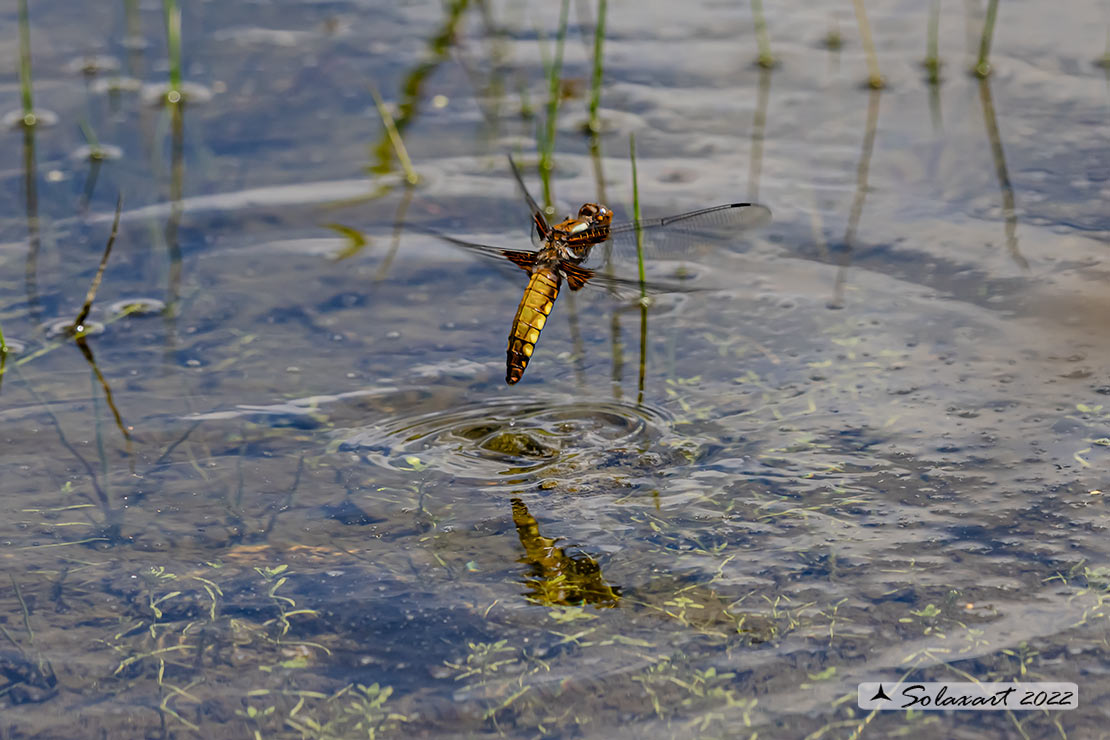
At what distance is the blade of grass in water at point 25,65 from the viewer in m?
6.06

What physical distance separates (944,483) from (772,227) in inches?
75.6

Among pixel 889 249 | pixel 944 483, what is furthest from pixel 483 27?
pixel 944 483

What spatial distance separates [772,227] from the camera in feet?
17.8

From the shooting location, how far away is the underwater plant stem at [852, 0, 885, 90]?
6.63 meters

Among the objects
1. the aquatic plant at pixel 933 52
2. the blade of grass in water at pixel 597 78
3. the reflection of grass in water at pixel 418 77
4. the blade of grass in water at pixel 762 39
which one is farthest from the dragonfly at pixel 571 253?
the aquatic plant at pixel 933 52

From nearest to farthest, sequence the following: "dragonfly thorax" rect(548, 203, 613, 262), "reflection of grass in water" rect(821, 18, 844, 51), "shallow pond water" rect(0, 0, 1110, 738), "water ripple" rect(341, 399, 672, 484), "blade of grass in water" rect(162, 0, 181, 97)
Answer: "shallow pond water" rect(0, 0, 1110, 738) < "water ripple" rect(341, 399, 672, 484) < "dragonfly thorax" rect(548, 203, 613, 262) < "blade of grass in water" rect(162, 0, 181, 97) < "reflection of grass in water" rect(821, 18, 844, 51)

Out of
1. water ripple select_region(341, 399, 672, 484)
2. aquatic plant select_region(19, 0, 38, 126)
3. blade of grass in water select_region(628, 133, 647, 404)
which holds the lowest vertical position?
water ripple select_region(341, 399, 672, 484)

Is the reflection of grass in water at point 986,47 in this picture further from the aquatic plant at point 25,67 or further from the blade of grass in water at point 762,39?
the aquatic plant at point 25,67

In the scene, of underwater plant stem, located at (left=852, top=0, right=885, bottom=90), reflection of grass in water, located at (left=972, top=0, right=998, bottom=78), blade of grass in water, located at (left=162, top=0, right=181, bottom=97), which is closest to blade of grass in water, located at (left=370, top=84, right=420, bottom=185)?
blade of grass in water, located at (left=162, top=0, right=181, bottom=97)

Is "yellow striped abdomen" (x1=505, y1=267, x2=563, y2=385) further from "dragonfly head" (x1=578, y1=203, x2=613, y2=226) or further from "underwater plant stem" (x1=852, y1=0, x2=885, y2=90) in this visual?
"underwater plant stem" (x1=852, y1=0, x2=885, y2=90)

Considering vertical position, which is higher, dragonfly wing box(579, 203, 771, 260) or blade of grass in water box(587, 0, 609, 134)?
blade of grass in water box(587, 0, 609, 134)

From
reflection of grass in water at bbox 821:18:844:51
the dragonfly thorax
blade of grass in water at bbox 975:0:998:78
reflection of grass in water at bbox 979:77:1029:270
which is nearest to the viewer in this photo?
the dragonfly thorax

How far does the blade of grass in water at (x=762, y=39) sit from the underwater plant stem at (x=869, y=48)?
1.81 ft

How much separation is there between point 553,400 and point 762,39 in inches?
143
